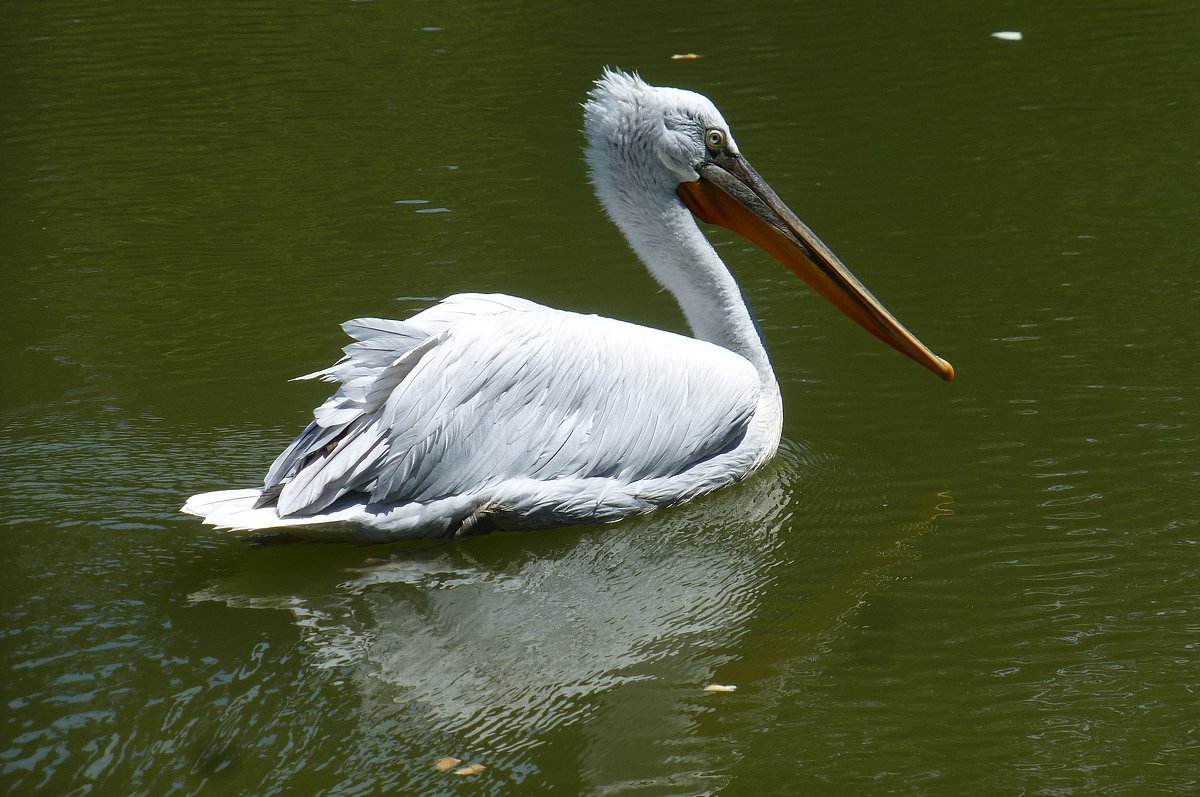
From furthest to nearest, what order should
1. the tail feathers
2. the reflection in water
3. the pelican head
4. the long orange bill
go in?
the long orange bill
the pelican head
the tail feathers
the reflection in water

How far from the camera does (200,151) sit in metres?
7.68

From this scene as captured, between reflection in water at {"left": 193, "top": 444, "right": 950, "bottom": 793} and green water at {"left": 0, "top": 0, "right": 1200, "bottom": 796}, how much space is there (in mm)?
12

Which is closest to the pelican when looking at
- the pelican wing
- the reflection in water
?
the pelican wing

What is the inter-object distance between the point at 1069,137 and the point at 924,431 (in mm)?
3155

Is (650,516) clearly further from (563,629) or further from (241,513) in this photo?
(241,513)

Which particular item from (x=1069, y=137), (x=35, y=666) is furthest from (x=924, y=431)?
(x=1069, y=137)

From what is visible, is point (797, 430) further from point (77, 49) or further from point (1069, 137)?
point (77, 49)

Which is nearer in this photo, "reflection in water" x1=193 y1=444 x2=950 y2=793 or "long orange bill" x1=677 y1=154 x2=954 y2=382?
"reflection in water" x1=193 y1=444 x2=950 y2=793

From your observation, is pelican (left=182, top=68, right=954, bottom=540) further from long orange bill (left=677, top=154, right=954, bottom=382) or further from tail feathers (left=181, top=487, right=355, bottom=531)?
long orange bill (left=677, top=154, right=954, bottom=382)

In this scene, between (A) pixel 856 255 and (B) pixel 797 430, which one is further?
(A) pixel 856 255

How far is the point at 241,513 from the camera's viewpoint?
3.73 meters

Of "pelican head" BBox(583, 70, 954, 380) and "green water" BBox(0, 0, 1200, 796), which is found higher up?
"pelican head" BBox(583, 70, 954, 380)

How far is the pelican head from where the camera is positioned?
443 centimetres

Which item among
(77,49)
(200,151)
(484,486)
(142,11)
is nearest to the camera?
(484,486)
